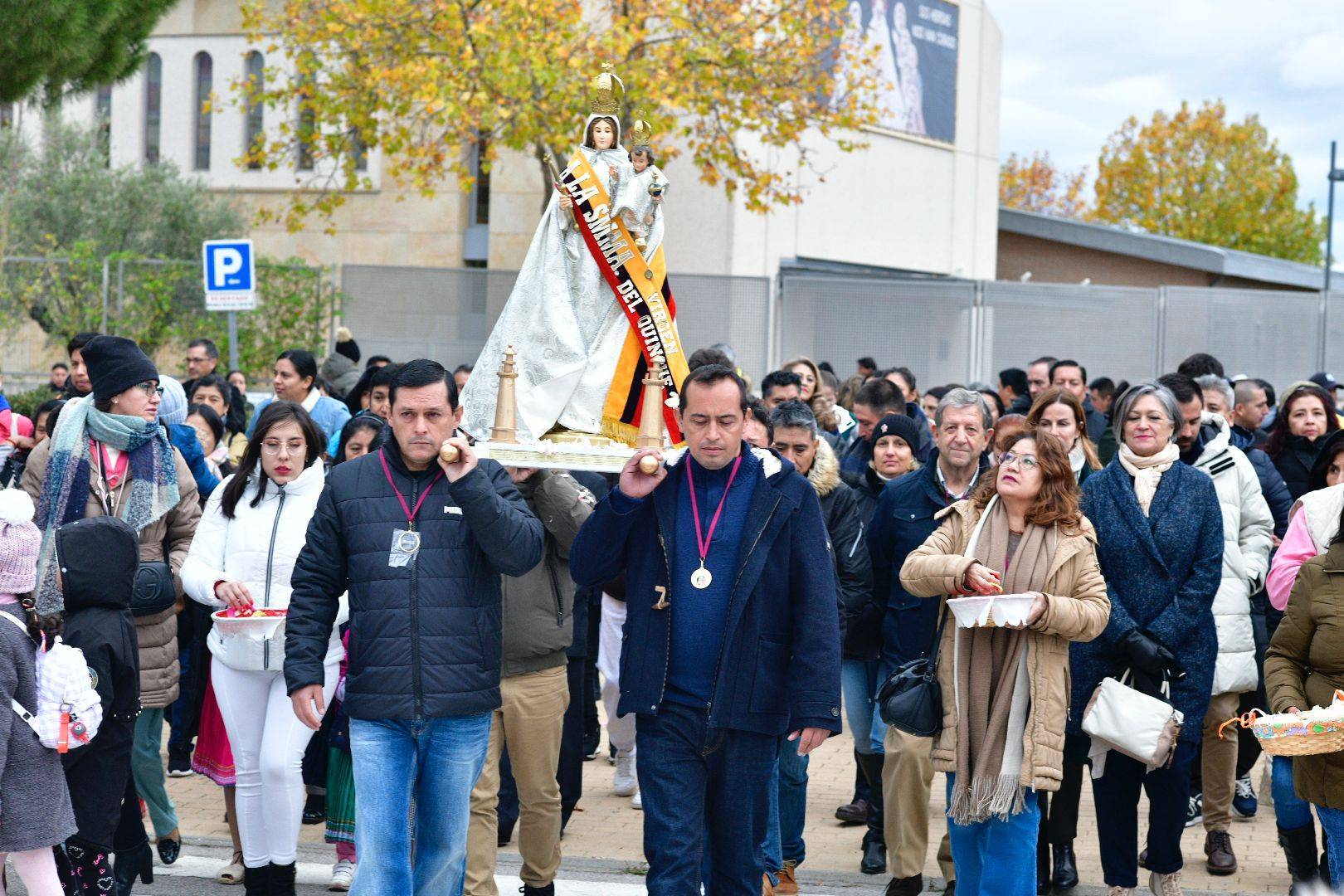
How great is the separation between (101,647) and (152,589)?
2.34ft

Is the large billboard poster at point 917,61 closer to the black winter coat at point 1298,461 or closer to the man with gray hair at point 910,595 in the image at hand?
the black winter coat at point 1298,461

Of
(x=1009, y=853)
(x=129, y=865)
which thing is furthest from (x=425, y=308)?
(x=1009, y=853)

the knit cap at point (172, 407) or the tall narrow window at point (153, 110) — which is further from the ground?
the tall narrow window at point (153, 110)

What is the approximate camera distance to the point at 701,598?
17.1 ft

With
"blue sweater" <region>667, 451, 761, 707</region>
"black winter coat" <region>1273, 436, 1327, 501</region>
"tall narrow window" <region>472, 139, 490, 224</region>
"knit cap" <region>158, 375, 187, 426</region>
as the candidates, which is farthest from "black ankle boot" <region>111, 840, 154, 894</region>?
"tall narrow window" <region>472, 139, 490, 224</region>

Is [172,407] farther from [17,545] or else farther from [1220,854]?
[1220,854]

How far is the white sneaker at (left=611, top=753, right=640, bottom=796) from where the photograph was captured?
902 cm

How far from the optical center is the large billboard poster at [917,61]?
28195mm

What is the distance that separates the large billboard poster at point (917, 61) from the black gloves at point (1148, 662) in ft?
72.6

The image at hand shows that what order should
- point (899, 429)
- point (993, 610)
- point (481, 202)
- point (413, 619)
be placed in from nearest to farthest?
point (413, 619) → point (993, 610) → point (899, 429) → point (481, 202)

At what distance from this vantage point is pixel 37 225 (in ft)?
87.4

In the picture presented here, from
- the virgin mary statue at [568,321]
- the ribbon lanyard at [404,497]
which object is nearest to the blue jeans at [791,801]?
the virgin mary statue at [568,321]

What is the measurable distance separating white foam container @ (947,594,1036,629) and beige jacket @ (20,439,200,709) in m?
3.37

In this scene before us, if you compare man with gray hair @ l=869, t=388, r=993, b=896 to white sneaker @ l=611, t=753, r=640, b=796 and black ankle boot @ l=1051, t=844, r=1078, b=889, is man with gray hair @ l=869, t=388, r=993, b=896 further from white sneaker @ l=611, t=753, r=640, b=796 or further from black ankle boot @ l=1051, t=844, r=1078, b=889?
white sneaker @ l=611, t=753, r=640, b=796
